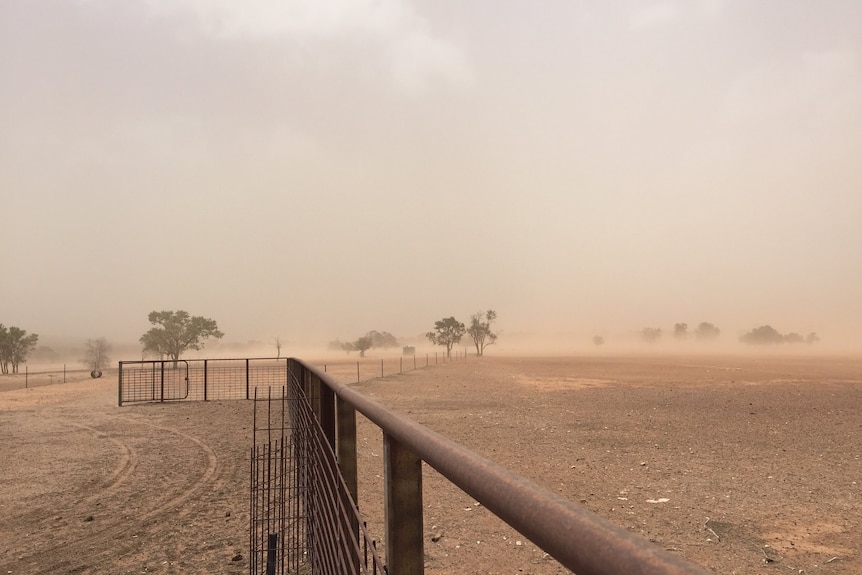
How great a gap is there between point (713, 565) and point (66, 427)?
52.3ft

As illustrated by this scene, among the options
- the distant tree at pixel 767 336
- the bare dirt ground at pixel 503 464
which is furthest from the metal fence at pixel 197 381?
the distant tree at pixel 767 336

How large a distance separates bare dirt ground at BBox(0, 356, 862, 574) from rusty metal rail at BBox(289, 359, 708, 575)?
525 cm

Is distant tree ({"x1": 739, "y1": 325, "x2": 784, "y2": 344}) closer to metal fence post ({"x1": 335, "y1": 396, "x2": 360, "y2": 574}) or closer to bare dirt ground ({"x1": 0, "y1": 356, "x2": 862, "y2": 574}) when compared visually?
bare dirt ground ({"x1": 0, "y1": 356, "x2": 862, "y2": 574})

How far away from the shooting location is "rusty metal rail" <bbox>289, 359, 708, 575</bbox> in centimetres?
63

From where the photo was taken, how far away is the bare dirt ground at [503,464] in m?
6.54

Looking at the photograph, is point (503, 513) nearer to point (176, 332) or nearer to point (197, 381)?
point (197, 381)

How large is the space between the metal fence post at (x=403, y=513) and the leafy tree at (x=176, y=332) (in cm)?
7237

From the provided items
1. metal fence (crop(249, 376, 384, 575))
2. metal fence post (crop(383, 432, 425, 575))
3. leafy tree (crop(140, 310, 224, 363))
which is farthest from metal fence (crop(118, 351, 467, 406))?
leafy tree (crop(140, 310, 224, 363))

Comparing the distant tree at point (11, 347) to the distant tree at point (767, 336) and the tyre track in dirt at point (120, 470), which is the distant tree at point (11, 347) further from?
the distant tree at point (767, 336)

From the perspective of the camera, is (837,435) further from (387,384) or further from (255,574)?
(387,384)

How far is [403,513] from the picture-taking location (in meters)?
1.49

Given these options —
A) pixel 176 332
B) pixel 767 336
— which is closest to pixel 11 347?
pixel 176 332

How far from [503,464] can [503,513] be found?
11.3m

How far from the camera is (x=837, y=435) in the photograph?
1403 centimetres
